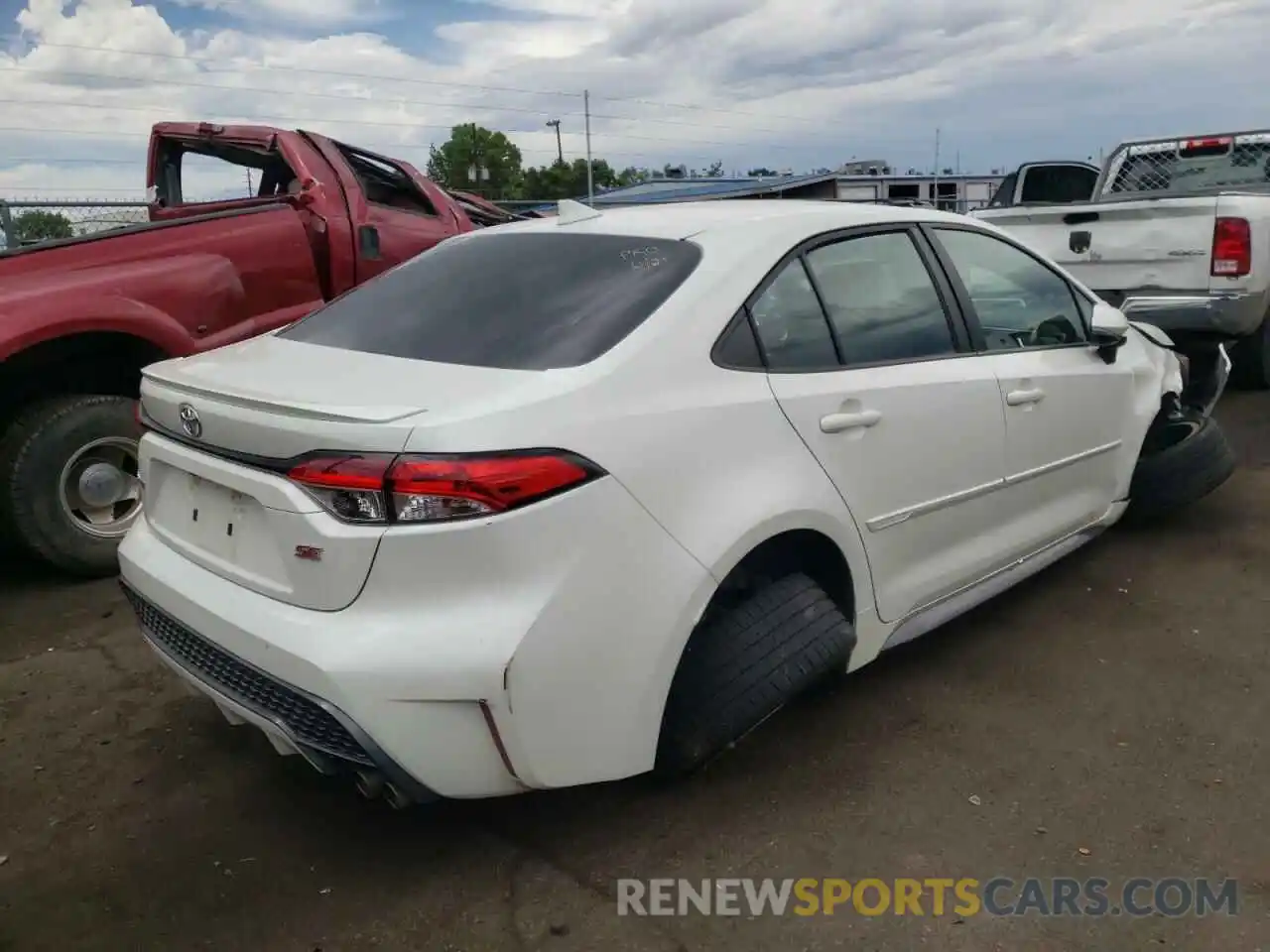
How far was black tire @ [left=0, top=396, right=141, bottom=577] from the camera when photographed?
4.35 meters

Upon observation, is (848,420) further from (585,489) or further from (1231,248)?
(1231,248)

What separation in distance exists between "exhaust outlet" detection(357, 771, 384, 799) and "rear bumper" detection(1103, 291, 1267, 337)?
553cm

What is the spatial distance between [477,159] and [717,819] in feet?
264

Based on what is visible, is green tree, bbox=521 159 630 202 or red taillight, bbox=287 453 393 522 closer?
red taillight, bbox=287 453 393 522

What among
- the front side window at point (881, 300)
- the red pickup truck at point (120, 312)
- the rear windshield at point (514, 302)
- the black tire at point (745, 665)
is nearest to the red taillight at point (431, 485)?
the rear windshield at point (514, 302)

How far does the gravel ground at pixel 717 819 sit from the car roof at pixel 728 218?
1.49 metres

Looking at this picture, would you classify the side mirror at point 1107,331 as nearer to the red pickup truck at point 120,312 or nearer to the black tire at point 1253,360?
the red pickup truck at point 120,312

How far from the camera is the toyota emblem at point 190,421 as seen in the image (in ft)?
8.29

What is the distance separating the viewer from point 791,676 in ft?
8.77

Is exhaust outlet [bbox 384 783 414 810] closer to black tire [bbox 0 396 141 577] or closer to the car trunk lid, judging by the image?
the car trunk lid

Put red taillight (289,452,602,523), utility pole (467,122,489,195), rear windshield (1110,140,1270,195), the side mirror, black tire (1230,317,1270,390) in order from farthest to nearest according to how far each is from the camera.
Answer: utility pole (467,122,489,195) < rear windshield (1110,140,1270,195) < black tire (1230,317,1270,390) < the side mirror < red taillight (289,452,602,523)

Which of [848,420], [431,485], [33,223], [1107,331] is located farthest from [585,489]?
[33,223]

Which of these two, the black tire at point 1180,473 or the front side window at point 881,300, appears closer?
the front side window at point 881,300

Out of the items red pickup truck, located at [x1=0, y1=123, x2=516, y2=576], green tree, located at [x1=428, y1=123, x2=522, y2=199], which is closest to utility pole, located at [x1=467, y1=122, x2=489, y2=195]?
green tree, located at [x1=428, y1=123, x2=522, y2=199]
